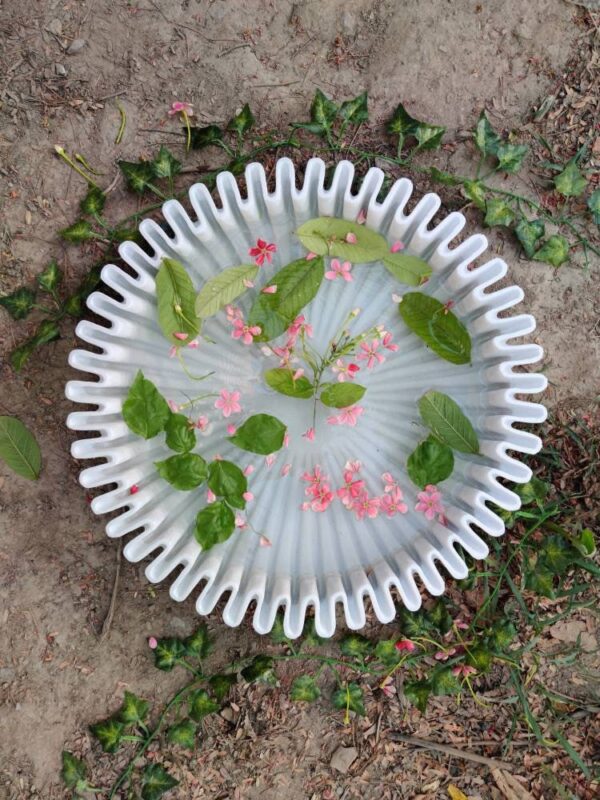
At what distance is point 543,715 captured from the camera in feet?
5.19

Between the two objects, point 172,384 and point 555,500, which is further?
point 555,500

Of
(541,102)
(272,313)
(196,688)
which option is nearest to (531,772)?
(196,688)

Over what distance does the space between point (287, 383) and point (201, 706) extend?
0.69 metres

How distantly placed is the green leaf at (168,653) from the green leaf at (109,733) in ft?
0.50

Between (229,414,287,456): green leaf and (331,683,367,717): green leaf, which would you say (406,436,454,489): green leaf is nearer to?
(229,414,287,456): green leaf

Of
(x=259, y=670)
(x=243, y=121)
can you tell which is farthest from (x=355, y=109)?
(x=259, y=670)

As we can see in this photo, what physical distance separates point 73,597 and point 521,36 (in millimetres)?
1555

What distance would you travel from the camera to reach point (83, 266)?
1.54 m

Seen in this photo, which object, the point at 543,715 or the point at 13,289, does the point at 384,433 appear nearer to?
the point at 543,715

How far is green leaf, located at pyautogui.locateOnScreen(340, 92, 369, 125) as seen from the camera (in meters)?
1.52

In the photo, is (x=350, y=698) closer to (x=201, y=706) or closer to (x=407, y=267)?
(x=201, y=706)

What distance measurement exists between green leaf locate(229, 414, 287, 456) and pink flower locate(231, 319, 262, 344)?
0.49ft

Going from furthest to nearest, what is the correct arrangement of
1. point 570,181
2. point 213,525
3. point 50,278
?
point 570,181, point 50,278, point 213,525

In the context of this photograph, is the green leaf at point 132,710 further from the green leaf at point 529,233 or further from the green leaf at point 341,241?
the green leaf at point 529,233
